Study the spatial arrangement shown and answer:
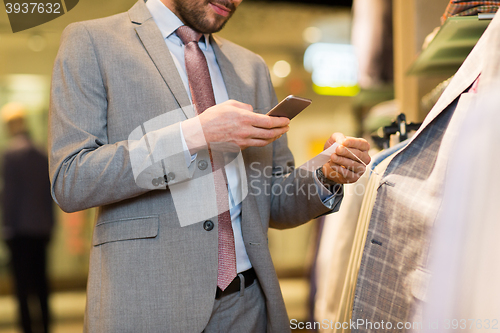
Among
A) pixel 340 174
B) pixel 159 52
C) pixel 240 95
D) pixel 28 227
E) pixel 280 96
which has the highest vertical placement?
pixel 159 52

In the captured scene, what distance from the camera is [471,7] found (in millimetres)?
1158

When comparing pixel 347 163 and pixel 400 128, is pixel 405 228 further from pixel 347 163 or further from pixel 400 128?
pixel 400 128

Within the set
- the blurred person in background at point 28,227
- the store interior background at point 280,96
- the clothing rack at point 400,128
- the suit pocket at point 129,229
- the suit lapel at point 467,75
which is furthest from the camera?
the store interior background at point 280,96

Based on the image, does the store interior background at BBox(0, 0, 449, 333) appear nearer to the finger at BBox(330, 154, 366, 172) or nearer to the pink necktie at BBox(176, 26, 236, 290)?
the finger at BBox(330, 154, 366, 172)

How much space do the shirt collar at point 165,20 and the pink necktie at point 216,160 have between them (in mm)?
20

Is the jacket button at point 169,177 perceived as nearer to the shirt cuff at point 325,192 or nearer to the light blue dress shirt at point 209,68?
the light blue dress shirt at point 209,68

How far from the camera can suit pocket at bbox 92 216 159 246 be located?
92 centimetres

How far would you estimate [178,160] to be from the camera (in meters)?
0.88

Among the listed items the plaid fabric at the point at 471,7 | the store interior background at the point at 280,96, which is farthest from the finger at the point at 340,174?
the store interior background at the point at 280,96

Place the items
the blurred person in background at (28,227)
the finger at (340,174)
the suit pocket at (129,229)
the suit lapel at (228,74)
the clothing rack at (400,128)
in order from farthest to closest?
the blurred person in background at (28,227) → the clothing rack at (400,128) → the suit lapel at (228,74) → the finger at (340,174) → the suit pocket at (129,229)

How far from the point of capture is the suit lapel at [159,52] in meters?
0.99

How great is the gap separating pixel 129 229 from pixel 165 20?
23.2 inches

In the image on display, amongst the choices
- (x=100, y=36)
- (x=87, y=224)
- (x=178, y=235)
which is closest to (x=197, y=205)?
(x=178, y=235)

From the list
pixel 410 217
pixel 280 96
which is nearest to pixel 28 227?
pixel 410 217
